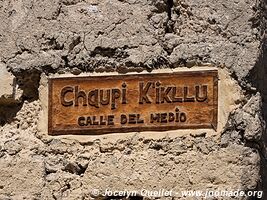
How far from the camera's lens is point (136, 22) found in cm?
354

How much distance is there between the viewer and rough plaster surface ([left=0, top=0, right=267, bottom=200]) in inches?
133

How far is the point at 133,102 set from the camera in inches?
138

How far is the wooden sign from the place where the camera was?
3436mm

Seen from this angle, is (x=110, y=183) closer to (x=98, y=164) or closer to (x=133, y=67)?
(x=98, y=164)

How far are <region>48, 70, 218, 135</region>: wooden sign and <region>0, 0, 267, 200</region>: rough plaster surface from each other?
0.12 ft

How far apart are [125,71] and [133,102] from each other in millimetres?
130

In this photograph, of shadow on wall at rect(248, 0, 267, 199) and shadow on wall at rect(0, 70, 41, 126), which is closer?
shadow on wall at rect(248, 0, 267, 199)

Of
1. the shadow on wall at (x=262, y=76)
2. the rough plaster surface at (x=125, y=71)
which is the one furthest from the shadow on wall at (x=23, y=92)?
the shadow on wall at (x=262, y=76)

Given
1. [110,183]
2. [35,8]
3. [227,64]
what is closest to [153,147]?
[110,183]

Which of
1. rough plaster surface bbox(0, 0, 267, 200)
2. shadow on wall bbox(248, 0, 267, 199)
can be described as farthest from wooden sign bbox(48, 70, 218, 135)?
shadow on wall bbox(248, 0, 267, 199)

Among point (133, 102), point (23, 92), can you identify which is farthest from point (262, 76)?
point (23, 92)

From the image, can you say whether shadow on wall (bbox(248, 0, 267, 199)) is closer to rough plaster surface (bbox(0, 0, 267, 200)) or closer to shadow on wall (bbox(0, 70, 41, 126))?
rough plaster surface (bbox(0, 0, 267, 200))

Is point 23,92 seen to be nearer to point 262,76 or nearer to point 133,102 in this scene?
point 133,102

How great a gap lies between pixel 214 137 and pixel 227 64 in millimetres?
283
